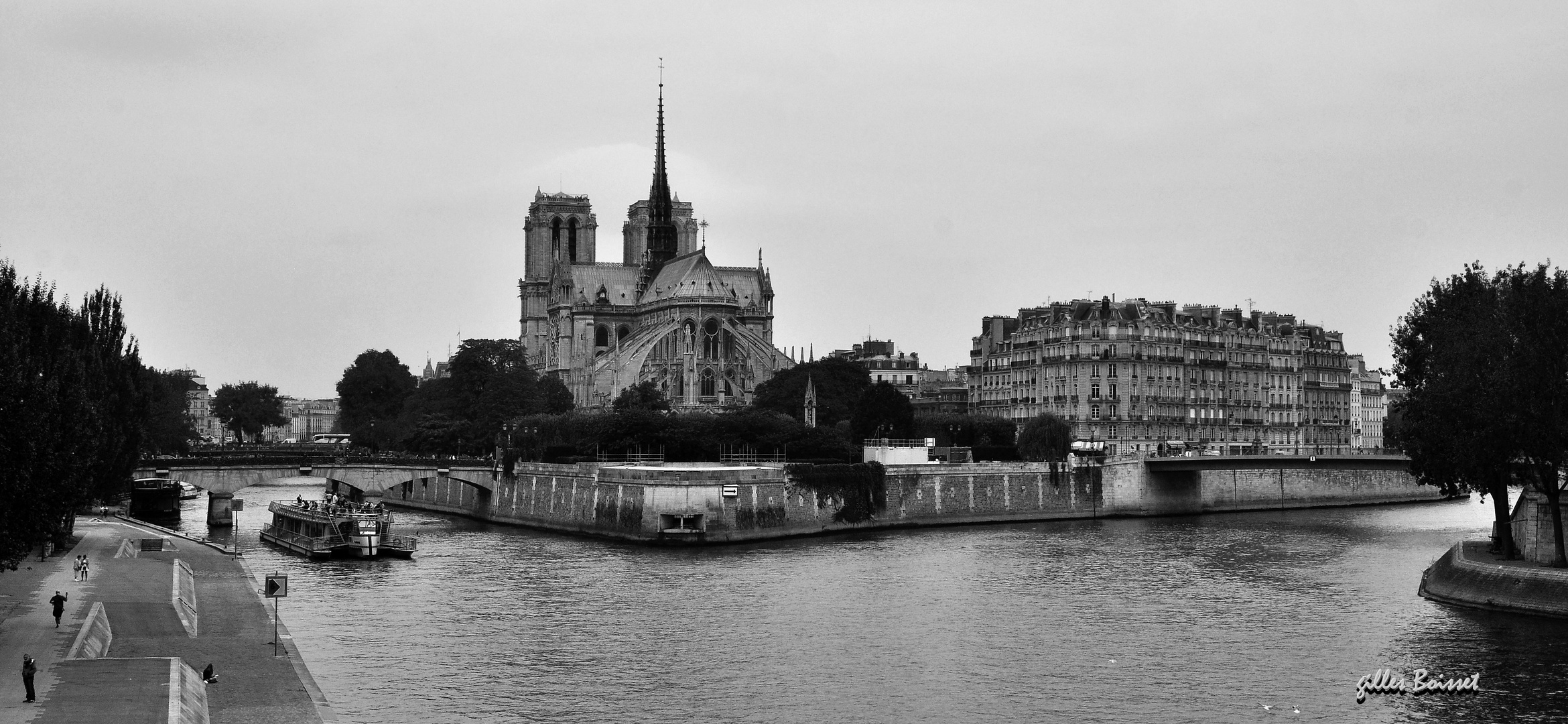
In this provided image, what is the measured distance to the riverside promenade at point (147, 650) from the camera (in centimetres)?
2814

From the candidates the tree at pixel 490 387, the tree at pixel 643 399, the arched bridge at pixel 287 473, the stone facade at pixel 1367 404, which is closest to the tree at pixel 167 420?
the arched bridge at pixel 287 473

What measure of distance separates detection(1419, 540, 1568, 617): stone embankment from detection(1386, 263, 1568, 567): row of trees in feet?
4.78

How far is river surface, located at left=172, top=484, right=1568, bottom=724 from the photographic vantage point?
3344 cm

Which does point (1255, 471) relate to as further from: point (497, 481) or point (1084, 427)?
point (497, 481)

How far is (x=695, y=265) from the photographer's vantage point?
146 m

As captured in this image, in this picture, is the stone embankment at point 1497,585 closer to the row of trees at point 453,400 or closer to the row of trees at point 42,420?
the row of trees at point 42,420

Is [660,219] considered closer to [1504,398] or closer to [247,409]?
[247,409]

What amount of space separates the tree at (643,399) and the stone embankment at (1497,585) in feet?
196

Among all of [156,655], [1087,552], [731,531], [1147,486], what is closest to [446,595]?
[156,655]

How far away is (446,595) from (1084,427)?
64113 millimetres
